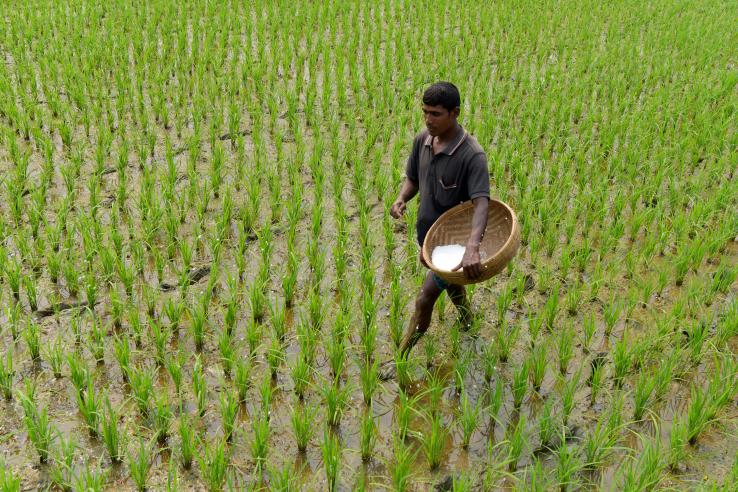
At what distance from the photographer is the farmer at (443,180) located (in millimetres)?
2486

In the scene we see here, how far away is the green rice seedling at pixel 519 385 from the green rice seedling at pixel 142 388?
1448mm

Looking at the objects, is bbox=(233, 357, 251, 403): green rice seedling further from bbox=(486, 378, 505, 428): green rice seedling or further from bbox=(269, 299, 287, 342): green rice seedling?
bbox=(486, 378, 505, 428): green rice seedling

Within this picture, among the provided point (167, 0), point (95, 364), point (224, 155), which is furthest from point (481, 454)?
point (167, 0)

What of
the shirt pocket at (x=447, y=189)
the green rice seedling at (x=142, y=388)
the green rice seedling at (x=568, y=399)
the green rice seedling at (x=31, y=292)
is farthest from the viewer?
the green rice seedling at (x=31, y=292)

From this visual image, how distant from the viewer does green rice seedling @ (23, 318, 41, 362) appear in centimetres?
273

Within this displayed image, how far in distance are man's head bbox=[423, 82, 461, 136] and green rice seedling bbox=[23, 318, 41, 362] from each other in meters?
1.90

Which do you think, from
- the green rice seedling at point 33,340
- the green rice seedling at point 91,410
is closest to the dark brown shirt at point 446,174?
the green rice seedling at point 91,410

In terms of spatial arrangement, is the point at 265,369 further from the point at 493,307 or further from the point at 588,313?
the point at 588,313

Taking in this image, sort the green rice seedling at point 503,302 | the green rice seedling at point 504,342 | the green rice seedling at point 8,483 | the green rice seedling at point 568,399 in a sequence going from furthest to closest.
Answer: the green rice seedling at point 503,302 → the green rice seedling at point 504,342 → the green rice seedling at point 568,399 → the green rice seedling at point 8,483

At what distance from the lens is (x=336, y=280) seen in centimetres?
342

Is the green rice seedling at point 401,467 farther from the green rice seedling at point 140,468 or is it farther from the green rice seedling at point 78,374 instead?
the green rice seedling at point 78,374

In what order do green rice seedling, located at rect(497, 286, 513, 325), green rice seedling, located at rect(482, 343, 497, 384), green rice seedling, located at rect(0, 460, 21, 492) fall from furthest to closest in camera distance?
green rice seedling, located at rect(497, 286, 513, 325)
green rice seedling, located at rect(482, 343, 497, 384)
green rice seedling, located at rect(0, 460, 21, 492)

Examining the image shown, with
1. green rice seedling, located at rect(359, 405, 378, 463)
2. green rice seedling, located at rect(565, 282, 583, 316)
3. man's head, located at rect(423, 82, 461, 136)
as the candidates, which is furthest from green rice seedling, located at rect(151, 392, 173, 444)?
green rice seedling, located at rect(565, 282, 583, 316)

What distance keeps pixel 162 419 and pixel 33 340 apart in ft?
2.55
